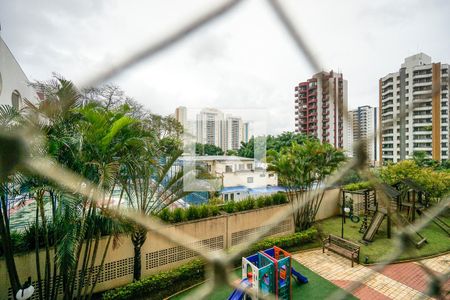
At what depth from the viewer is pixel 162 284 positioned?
4148 millimetres

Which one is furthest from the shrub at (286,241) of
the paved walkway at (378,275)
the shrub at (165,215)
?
the shrub at (165,215)

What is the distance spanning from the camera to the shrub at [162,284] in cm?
379

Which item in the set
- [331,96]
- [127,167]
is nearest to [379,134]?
[331,96]

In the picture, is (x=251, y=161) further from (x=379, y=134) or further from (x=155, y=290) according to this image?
(x=379, y=134)

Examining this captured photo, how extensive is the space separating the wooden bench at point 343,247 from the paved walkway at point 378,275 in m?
0.15

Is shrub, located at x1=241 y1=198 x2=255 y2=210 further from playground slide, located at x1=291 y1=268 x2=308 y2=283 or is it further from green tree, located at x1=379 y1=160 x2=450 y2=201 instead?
green tree, located at x1=379 y1=160 x2=450 y2=201

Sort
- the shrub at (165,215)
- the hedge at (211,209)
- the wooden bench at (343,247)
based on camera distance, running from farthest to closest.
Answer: the wooden bench at (343,247)
the hedge at (211,209)
the shrub at (165,215)

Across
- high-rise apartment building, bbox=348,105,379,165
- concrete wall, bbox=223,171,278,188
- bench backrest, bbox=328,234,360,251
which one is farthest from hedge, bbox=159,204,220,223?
concrete wall, bbox=223,171,278,188

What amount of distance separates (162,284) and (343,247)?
4464mm

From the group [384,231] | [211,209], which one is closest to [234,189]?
[211,209]

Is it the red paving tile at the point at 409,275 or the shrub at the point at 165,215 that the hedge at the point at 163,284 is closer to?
the shrub at the point at 165,215

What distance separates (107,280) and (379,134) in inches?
203

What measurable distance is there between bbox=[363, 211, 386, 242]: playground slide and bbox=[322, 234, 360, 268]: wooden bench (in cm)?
132

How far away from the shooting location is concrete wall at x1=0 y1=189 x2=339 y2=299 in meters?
3.42
